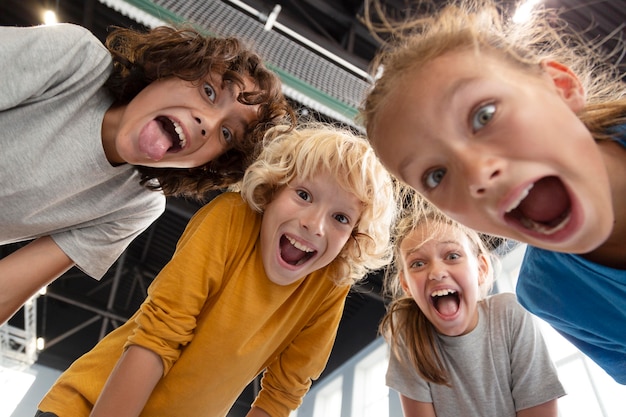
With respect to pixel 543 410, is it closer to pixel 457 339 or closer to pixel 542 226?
pixel 457 339

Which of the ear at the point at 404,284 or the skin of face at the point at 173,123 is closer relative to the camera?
the skin of face at the point at 173,123

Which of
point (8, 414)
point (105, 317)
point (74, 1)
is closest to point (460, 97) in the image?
point (74, 1)

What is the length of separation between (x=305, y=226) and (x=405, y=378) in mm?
736

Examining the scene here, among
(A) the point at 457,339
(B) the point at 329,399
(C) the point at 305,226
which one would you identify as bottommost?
(B) the point at 329,399

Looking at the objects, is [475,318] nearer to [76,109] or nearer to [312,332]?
[312,332]

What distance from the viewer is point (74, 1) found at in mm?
4348

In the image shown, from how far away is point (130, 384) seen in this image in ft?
3.64

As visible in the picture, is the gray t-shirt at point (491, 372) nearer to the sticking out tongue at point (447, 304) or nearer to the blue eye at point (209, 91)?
the sticking out tongue at point (447, 304)

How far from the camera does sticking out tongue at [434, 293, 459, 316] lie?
1636mm

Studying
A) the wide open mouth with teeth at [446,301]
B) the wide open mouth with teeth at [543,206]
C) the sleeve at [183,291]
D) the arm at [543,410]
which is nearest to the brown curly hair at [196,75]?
the sleeve at [183,291]

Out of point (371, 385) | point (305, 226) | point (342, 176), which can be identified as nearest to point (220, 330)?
point (305, 226)

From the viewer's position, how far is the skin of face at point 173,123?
1.41 metres

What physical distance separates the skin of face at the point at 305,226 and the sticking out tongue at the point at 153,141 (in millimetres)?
402

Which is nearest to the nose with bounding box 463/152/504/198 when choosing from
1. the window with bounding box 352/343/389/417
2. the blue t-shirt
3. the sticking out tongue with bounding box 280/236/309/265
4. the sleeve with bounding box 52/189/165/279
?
the blue t-shirt
